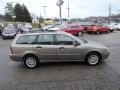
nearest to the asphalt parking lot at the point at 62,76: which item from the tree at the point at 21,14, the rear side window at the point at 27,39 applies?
→ the rear side window at the point at 27,39

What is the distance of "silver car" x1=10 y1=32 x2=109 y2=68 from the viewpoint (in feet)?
29.3

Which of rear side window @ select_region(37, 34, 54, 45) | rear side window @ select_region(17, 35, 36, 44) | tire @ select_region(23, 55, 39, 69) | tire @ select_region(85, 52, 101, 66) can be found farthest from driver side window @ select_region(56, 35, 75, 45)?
tire @ select_region(23, 55, 39, 69)

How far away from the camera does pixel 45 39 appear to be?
909 centimetres

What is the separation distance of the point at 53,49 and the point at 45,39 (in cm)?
60

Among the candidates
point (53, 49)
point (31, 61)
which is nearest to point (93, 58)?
point (53, 49)

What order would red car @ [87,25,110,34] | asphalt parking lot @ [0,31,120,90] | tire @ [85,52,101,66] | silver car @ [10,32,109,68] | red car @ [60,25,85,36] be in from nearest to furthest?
asphalt parking lot @ [0,31,120,90], silver car @ [10,32,109,68], tire @ [85,52,101,66], red car @ [60,25,85,36], red car @ [87,25,110,34]

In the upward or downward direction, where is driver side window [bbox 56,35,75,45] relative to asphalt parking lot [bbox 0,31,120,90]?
upward

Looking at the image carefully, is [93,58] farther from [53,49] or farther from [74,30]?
[74,30]

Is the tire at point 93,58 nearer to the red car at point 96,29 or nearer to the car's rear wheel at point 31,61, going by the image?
the car's rear wheel at point 31,61

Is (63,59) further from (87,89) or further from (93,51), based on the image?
(87,89)

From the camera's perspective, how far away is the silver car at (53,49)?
894 cm

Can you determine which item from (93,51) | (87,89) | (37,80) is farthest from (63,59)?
(87,89)

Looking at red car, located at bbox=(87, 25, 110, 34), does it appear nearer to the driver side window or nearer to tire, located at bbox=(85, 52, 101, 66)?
tire, located at bbox=(85, 52, 101, 66)

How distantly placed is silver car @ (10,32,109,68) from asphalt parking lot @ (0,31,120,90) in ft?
1.19
